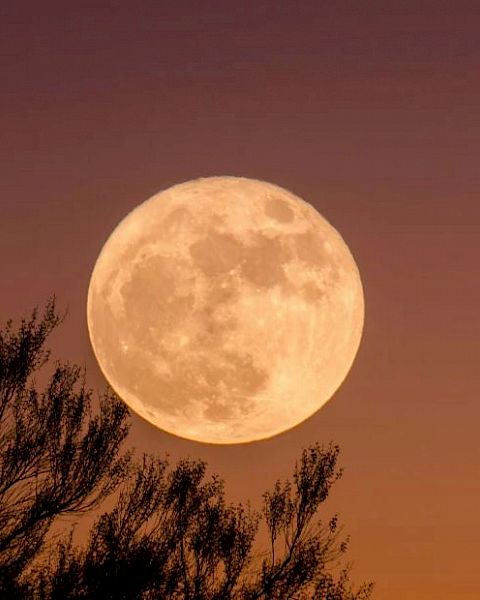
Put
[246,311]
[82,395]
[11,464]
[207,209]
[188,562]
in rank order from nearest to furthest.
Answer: [246,311]
[207,209]
[11,464]
[82,395]
[188,562]

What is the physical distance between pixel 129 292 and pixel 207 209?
177cm

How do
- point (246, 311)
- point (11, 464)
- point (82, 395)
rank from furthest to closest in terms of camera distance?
1. point (82, 395)
2. point (11, 464)
3. point (246, 311)

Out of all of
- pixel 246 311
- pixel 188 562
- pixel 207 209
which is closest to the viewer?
pixel 246 311

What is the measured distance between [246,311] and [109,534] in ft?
16.8

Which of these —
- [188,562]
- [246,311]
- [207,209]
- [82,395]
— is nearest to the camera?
[246,311]

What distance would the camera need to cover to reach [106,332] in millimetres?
13242

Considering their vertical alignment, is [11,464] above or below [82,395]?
below

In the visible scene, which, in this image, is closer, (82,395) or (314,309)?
(314,309)

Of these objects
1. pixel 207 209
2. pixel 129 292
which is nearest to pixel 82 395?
pixel 129 292

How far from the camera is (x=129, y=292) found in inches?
499

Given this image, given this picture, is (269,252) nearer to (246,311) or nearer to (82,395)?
(246,311)

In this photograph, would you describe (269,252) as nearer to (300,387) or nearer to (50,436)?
(300,387)

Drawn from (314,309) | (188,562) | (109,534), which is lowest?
(109,534)

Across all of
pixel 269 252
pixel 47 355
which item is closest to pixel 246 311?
pixel 269 252
